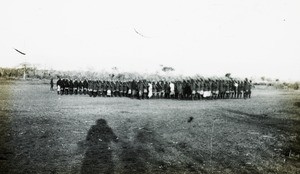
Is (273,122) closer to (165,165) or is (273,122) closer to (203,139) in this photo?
(203,139)

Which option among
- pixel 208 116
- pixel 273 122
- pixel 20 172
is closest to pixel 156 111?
pixel 208 116

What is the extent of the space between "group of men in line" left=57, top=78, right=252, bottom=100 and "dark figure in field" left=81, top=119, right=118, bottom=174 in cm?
1176

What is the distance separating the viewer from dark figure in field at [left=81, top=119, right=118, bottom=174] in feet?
26.7

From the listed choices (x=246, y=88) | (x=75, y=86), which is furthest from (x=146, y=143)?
(x=246, y=88)

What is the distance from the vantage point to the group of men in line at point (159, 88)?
Result: 24516 millimetres

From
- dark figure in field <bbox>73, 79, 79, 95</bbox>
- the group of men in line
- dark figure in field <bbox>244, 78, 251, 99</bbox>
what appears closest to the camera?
the group of men in line

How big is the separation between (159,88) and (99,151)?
15630mm

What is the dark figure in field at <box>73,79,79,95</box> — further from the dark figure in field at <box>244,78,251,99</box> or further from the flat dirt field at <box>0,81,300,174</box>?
the dark figure in field at <box>244,78,251,99</box>

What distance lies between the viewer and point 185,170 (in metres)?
8.27

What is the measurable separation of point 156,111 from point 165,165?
8.82m

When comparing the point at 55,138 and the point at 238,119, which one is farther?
the point at 238,119

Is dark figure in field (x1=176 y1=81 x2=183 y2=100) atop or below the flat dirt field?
atop

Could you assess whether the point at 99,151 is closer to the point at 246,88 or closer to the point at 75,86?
the point at 75,86

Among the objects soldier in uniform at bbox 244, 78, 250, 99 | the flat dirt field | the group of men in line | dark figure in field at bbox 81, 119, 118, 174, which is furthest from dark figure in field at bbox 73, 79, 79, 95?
soldier in uniform at bbox 244, 78, 250, 99
